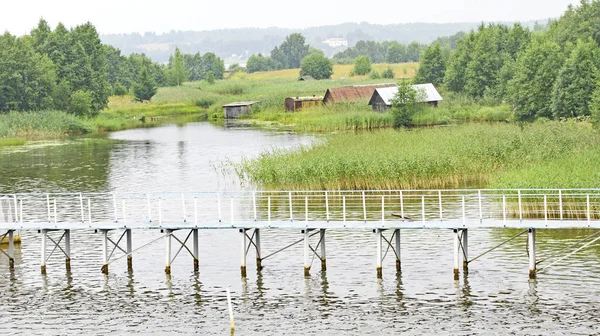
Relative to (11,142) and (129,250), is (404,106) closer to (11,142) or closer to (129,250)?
(11,142)

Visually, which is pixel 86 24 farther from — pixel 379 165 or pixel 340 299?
pixel 340 299

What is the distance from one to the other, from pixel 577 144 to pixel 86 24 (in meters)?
110

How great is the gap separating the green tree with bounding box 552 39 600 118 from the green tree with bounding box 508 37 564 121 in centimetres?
289

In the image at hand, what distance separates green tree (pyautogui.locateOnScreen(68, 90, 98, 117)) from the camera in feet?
469

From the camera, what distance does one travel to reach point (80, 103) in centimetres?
14325

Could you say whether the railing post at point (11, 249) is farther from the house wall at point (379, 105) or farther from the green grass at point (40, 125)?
the house wall at point (379, 105)

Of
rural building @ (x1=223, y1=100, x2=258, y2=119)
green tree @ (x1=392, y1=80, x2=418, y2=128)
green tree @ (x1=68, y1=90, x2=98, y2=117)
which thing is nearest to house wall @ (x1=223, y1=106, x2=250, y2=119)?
rural building @ (x1=223, y1=100, x2=258, y2=119)

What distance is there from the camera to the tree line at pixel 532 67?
10669cm

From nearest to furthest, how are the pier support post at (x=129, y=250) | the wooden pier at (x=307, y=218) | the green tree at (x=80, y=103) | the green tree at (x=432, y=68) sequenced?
1. the wooden pier at (x=307, y=218)
2. the pier support post at (x=129, y=250)
3. the green tree at (x=80, y=103)
4. the green tree at (x=432, y=68)

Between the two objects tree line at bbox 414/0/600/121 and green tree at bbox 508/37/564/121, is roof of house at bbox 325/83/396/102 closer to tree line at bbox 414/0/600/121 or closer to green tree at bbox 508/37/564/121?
tree line at bbox 414/0/600/121

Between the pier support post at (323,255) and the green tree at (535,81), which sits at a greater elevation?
the green tree at (535,81)

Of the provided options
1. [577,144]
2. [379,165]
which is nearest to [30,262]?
[379,165]

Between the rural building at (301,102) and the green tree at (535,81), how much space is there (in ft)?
113

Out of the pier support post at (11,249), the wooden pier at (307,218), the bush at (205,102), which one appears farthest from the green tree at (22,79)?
the pier support post at (11,249)
